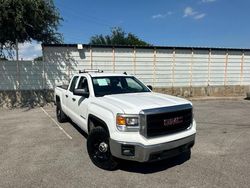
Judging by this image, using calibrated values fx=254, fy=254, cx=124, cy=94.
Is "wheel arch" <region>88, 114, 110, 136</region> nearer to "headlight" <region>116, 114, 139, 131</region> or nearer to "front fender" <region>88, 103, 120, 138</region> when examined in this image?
"front fender" <region>88, 103, 120, 138</region>

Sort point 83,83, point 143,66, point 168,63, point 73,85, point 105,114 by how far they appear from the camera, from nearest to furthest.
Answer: point 105,114, point 83,83, point 73,85, point 143,66, point 168,63

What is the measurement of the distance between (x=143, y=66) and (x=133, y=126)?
461 inches

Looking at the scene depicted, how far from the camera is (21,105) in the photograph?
42.4 ft

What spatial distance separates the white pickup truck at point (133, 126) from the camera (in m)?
4.21

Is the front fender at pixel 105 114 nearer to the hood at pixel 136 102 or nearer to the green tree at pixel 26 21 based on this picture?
the hood at pixel 136 102

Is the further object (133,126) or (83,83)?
(83,83)

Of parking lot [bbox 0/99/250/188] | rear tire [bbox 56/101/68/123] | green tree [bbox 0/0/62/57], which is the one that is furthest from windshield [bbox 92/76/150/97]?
green tree [bbox 0/0/62/57]

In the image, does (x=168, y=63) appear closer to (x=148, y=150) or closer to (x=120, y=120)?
(x=120, y=120)

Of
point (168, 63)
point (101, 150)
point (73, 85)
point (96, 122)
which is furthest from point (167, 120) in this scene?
point (168, 63)

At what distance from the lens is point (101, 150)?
4.82 m

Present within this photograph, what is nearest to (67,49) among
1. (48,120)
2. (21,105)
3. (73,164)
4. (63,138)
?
(21,105)

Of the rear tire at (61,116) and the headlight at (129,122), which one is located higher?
the headlight at (129,122)

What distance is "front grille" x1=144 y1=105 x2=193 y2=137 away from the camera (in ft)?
13.9

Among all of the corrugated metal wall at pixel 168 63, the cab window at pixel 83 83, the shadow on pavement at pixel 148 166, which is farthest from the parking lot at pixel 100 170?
the corrugated metal wall at pixel 168 63
